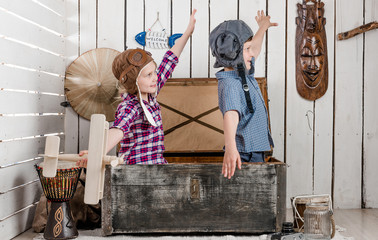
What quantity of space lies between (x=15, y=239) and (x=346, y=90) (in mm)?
2435

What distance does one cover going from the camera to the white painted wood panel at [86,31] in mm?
3025

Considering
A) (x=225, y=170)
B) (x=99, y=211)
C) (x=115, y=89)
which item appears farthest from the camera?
(x=115, y=89)

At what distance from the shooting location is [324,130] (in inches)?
120

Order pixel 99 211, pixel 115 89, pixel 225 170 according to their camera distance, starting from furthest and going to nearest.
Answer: pixel 115 89, pixel 99 211, pixel 225 170

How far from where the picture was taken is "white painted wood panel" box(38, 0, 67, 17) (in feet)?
8.81

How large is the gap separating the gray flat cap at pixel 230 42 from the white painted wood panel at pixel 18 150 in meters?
1.24

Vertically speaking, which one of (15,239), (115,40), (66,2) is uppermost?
(66,2)

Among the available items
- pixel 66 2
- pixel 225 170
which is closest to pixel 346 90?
pixel 225 170

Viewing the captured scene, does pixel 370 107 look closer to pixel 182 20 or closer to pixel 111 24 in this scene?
pixel 182 20

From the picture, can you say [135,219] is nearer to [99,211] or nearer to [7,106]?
[99,211]

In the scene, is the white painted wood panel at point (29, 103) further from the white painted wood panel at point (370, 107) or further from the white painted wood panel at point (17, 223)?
the white painted wood panel at point (370, 107)

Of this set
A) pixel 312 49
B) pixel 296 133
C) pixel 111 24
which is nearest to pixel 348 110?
pixel 296 133

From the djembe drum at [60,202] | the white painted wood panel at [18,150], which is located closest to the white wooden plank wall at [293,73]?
the white painted wood panel at [18,150]

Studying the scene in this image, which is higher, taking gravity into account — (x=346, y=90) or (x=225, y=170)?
(x=346, y=90)
